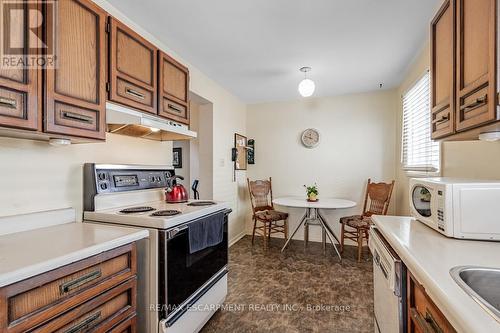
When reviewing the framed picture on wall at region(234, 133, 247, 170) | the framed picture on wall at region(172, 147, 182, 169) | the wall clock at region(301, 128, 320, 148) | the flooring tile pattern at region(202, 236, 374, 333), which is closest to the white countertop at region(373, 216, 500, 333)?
the flooring tile pattern at region(202, 236, 374, 333)

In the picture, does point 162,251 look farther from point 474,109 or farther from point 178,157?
point 178,157

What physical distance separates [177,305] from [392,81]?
11.5 ft

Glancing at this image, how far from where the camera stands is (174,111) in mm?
2008

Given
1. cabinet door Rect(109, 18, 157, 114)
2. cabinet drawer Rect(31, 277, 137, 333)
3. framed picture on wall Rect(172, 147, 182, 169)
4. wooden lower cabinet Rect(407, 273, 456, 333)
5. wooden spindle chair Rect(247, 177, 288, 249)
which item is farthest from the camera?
framed picture on wall Rect(172, 147, 182, 169)

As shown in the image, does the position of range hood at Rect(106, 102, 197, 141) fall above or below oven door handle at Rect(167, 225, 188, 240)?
above

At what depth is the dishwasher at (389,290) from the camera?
41.0 inches

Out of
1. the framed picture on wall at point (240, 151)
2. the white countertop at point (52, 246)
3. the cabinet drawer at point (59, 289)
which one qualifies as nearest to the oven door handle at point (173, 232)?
the white countertop at point (52, 246)

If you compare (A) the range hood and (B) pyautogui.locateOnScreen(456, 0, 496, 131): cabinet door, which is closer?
(B) pyautogui.locateOnScreen(456, 0, 496, 131): cabinet door

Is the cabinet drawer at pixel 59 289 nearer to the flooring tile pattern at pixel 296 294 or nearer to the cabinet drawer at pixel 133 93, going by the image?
the cabinet drawer at pixel 133 93

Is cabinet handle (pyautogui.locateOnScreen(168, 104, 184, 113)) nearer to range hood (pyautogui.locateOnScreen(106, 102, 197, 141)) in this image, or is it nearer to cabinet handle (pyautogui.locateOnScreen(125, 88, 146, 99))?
range hood (pyautogui.locateOnScreen(106, 102, 197, 141))

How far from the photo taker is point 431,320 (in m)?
0.80

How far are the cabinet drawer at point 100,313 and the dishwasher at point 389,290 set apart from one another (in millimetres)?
1222

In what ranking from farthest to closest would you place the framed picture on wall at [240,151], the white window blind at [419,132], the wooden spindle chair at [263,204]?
1. the framed picture on wall at [240,151]
2. the wooden spindle chair at [263,204]
3. the white window blind at [419,132]

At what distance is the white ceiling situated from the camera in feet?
5.74
